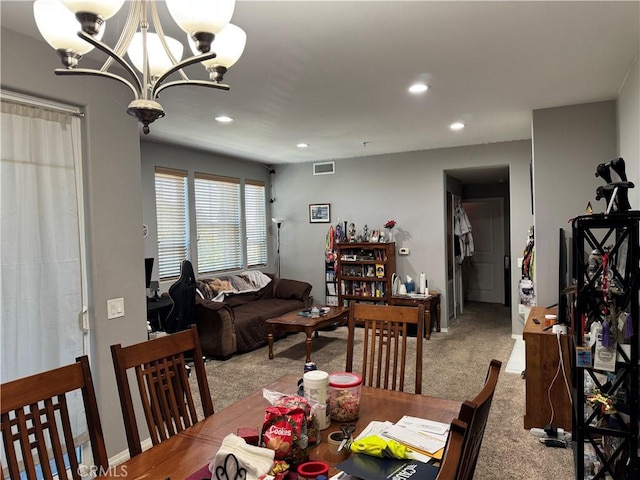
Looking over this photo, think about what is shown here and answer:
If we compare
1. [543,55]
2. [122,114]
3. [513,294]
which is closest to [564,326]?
[543,55]

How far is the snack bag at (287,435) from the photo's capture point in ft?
4.24

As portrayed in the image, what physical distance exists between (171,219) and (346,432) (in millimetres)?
4712

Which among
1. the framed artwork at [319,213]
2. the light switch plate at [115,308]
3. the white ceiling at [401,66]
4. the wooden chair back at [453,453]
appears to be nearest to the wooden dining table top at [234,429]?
the wooden chair back at [453,453]

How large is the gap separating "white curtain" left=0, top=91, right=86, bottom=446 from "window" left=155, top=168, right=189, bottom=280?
2.88 meters

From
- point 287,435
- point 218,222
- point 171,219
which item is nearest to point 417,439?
point 287,435

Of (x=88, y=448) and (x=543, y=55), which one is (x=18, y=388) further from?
(x=543, y=55)

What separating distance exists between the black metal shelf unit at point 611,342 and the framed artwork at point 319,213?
4.86m

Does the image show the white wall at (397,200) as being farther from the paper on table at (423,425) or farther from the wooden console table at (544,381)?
the paper on table at (423,425)

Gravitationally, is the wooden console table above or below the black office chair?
below

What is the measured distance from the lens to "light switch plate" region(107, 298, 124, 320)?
2.68m

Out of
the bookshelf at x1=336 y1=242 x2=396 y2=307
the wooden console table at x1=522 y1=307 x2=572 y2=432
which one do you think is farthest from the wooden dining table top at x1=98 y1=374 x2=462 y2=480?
the bookshelf at x1=336 y1=242 x2=396 y2=307

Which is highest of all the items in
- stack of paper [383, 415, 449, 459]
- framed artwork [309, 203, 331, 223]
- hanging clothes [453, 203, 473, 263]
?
framed artwork [309, 203, 331, 223]

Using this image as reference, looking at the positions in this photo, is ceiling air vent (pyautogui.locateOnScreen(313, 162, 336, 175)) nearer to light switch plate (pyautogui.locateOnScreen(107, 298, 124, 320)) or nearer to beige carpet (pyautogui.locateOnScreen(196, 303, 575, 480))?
beige carpet (pyautogui.locateOnScreen(196, 303, 575, 480))

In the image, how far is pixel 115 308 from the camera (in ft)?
8.89
